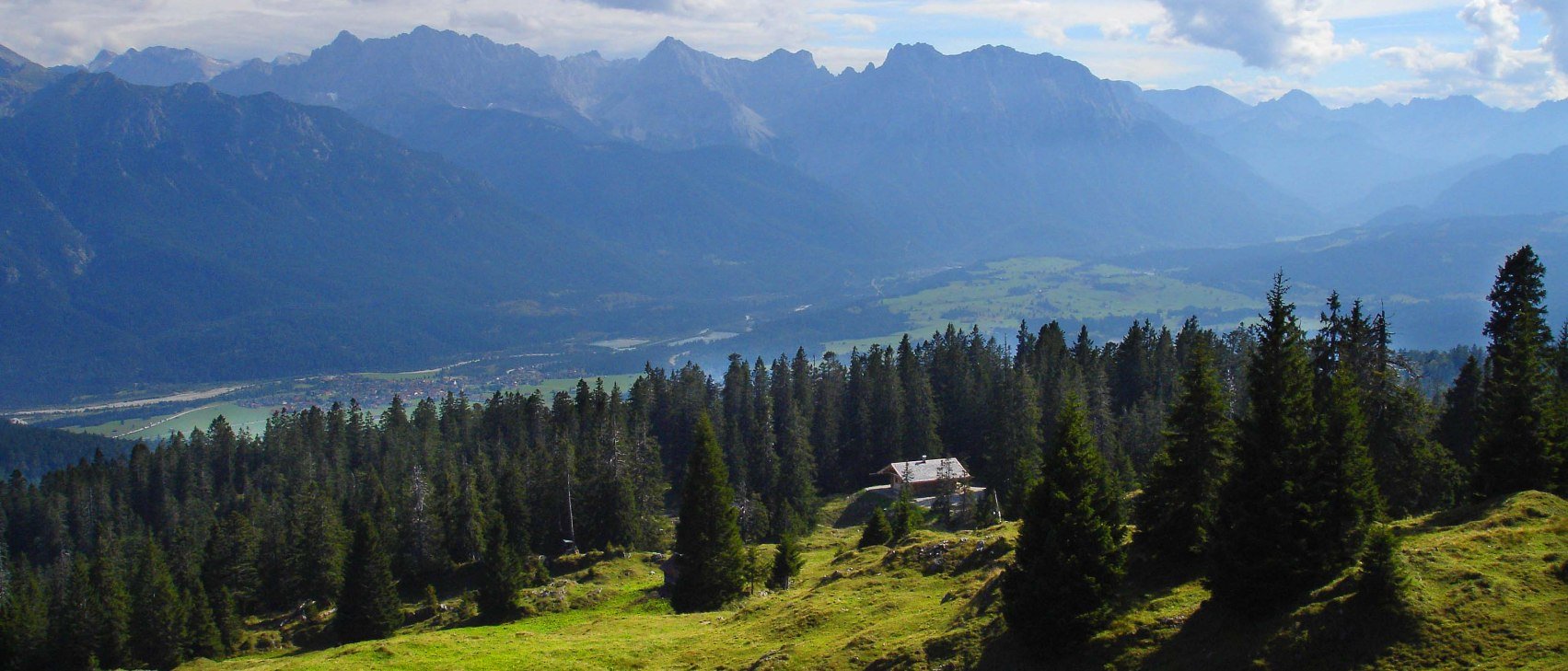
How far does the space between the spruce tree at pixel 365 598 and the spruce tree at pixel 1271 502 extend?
180 feet

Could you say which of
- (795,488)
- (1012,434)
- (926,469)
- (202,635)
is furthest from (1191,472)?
(202,635)

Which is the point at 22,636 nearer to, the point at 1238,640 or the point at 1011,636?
the point at 1011,636

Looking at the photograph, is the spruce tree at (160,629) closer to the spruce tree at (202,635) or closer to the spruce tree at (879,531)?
the spruce tree at (202,635)

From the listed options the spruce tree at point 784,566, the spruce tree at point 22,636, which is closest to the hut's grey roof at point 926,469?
the spruce tree at point 784,566

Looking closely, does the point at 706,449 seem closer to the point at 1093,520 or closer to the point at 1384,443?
the point at 1093,520

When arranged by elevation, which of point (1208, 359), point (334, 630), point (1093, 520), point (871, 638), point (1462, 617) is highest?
point (1208, 359)

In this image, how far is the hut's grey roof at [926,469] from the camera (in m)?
97.1

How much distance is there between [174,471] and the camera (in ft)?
437

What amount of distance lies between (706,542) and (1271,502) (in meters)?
36.9

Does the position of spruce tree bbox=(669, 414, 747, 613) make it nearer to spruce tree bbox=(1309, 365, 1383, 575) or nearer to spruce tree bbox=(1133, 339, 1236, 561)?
spruce tree bbox=(1133, 339, 1236, 561)

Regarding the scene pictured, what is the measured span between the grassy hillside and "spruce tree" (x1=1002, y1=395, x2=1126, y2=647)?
113cm

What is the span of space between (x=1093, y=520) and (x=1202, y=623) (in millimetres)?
4506

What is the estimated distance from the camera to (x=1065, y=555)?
3269cm

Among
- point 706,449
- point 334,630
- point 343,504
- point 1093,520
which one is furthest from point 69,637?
point 1093,520
